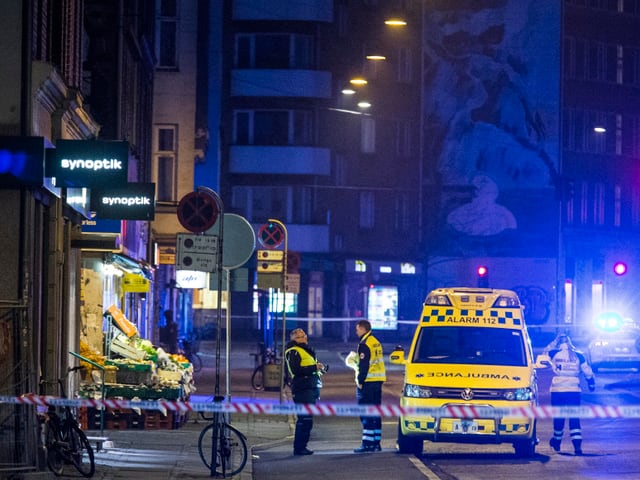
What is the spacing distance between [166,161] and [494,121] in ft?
84.0

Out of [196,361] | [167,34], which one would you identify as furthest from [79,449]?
[167,34]

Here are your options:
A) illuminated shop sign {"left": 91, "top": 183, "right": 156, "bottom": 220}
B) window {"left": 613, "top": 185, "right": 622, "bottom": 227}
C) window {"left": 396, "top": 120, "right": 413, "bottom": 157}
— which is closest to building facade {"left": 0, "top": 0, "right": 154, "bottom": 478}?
illuminated shop sign {"left": 91, "top": 183, "right": 156, "bottom": 220}

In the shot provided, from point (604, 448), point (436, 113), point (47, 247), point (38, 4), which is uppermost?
point (436, 113)

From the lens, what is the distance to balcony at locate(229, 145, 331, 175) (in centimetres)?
6141

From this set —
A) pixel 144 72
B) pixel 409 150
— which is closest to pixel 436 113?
pixel 409 150

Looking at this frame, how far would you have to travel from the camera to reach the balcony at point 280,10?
6094 centimetres

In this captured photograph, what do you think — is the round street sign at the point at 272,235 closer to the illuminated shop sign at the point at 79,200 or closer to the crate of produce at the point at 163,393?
the crate of produce at the point at 163,393

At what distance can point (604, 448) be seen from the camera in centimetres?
1991

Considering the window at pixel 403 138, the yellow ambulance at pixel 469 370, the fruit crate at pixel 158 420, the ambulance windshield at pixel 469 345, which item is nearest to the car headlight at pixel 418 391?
the yellow ambulance at pixel 469 370

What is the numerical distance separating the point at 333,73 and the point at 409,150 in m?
5.06

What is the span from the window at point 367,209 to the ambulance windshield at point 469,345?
43283mm

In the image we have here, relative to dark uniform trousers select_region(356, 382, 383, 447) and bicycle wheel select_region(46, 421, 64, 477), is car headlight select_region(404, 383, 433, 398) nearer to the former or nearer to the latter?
dark uniform trousers select_region(356, 382, 383, 447)

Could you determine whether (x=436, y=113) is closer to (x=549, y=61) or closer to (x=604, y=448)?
(x=549, y=61)

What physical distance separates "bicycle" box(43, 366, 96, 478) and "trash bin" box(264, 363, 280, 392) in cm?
1404
